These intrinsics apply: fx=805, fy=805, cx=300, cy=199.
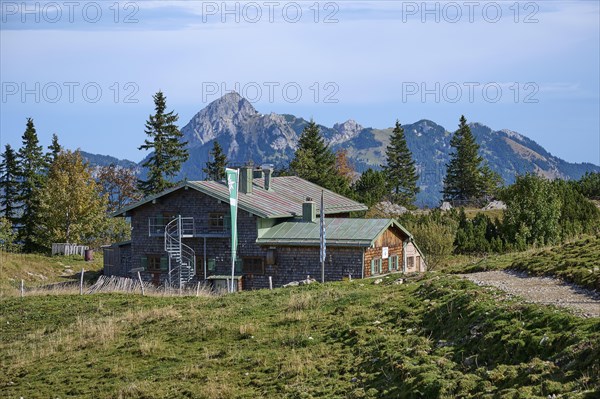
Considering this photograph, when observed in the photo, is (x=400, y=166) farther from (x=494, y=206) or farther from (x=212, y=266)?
(x=212, y=266)

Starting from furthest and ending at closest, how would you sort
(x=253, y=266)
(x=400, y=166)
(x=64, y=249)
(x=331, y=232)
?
1. (x=400, y=166)
2. (x=64, y=249)
3. (x=253, y=266)
4. (x=331, y=232)

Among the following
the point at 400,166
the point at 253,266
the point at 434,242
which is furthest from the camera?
the point at 400,166

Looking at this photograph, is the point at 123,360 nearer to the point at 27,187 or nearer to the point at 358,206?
the point at 358,206

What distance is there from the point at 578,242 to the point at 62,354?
60.6 feet

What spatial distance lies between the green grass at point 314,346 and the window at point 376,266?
447 inches

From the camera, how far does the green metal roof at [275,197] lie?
47656 mm

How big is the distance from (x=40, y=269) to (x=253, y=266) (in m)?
19.9

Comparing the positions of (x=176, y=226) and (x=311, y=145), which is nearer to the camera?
(x=176, y=226)

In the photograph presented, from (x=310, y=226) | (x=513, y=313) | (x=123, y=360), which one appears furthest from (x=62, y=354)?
(x=310, y=226)

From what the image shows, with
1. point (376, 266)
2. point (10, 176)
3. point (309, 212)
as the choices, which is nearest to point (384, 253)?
point (376, 266)

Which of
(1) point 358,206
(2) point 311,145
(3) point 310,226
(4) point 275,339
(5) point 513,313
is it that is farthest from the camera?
(2) point 311,145

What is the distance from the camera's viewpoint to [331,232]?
4581cm

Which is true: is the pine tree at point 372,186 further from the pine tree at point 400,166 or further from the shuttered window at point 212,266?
the shuttered window at point 212,266

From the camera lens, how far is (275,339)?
24.5 m
